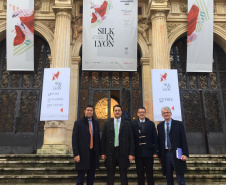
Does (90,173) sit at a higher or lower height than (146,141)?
lower

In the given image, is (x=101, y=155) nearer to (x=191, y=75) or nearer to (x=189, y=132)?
(x=189, y=132)

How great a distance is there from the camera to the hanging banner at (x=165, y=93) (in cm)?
758

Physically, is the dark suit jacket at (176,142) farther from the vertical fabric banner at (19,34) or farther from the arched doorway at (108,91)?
the vertical fabric banner at (19,34)

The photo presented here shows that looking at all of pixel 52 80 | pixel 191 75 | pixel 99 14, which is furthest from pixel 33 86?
pixel 191 75

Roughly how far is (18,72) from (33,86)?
41.2 inches

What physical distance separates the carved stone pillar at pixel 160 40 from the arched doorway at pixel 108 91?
1695 mm

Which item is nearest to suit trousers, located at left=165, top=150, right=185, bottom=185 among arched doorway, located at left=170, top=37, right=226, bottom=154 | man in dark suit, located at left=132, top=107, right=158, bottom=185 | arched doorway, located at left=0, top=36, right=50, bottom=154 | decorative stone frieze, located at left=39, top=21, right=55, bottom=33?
man in dark suit, located at left=132, top=107, right=158, bottom=185

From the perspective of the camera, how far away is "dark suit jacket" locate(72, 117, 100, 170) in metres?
4.25

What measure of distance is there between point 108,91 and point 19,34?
474cm

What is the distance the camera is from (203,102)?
1061cm

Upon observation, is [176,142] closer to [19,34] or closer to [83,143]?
[83,143]

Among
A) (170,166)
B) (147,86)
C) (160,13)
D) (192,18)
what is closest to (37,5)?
(160,13)

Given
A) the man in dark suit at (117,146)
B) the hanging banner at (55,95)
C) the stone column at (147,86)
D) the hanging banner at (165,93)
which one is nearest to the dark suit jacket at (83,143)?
the man in dark suit at (117,146)

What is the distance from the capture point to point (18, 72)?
10734 mm
